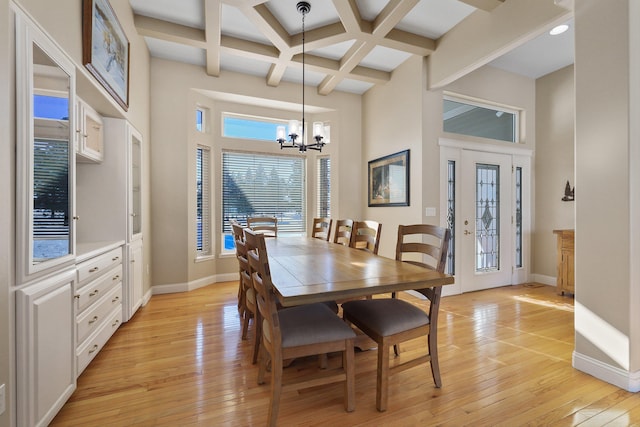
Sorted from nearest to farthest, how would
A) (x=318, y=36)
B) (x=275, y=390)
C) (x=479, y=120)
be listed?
(x=275, y=390), (x=318, y=36), (x=479, y=120)

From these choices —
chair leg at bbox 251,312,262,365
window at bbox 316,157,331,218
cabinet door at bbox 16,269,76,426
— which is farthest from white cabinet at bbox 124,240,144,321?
window at bbox 316,157,331,218

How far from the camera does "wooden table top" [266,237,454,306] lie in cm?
137

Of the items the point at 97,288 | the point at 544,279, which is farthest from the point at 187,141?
the point at 544,279

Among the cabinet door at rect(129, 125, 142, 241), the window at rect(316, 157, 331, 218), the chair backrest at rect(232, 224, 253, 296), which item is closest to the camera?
the chair backrest at rect(232, 224, 253, 296)

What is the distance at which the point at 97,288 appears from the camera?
7.18 ft

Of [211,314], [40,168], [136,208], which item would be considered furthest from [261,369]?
[136,208]

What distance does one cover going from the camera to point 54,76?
1.59m

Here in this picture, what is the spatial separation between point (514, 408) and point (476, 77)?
4.13 meters

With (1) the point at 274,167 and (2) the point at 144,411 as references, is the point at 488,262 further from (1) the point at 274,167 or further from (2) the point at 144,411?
→ (2) the point at 144,411

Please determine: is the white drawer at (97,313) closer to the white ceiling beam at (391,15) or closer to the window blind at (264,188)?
the window blind at (264,188)

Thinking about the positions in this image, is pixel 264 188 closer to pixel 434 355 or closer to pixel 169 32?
pixel 169 32

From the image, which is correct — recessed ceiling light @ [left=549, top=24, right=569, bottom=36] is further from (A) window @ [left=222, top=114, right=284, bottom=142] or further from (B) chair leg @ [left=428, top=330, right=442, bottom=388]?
(A) window @ [left=222, top=114, right=284, bottom=142]

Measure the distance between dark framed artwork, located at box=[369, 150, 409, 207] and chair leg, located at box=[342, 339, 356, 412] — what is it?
275cm

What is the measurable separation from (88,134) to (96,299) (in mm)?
1387
